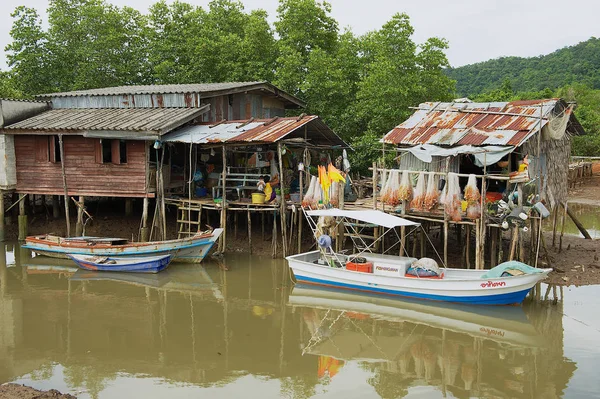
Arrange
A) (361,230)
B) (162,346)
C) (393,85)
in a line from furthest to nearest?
(393,85), (361,230), (162,346)

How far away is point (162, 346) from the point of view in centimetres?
1109

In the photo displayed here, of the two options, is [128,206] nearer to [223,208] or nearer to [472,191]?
[223,208]

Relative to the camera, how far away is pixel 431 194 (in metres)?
14.5

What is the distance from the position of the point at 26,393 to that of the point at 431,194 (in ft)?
32.8

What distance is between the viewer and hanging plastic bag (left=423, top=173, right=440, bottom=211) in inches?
569

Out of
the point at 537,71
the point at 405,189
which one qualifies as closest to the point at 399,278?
the point at 405,189

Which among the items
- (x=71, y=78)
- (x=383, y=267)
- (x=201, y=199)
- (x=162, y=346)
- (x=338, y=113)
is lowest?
(x=162, y=346)

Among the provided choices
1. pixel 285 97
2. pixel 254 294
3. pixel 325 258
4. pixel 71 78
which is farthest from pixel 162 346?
pixel 71 78

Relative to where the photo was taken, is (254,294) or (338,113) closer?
(254,294)

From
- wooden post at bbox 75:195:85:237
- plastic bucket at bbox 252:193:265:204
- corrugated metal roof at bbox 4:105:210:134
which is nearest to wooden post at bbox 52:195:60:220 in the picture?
wooden post at bbox 75:195:85:237

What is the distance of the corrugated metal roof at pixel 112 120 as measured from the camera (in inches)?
695

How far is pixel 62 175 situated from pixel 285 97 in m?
8.94

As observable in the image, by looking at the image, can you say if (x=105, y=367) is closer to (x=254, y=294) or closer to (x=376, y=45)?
(x=254, y=294)

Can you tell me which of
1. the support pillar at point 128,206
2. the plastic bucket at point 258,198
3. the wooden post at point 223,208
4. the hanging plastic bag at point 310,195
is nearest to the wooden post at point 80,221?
the support pillar at point 128,206
